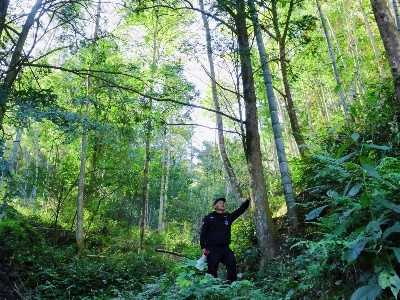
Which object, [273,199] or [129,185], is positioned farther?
[129,185]

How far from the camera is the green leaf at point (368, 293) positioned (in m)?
2.11

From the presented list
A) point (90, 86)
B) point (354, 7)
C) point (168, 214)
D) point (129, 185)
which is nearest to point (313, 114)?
point (354, 7)

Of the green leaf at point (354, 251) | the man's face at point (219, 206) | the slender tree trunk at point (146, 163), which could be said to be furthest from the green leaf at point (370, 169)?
the slender tree trunk at point (146, 163)

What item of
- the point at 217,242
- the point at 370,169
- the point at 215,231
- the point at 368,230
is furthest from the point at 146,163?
the point at 370,169

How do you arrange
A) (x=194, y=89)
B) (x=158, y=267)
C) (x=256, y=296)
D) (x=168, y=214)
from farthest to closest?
(x=168, y=214)
(x=158, y=267)
(x=194, y=89)
(x=256, y=296)

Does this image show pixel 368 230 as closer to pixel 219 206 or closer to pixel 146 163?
pixel 219 206

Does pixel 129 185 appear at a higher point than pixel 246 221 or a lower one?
higher

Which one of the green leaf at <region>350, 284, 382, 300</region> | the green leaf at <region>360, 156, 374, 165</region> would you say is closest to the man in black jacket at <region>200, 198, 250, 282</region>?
the green leaf at <region>350, 284, 382, 300</region>

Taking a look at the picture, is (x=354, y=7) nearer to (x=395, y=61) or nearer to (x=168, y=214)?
(x=395, y=61)

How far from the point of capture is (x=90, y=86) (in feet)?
40.8

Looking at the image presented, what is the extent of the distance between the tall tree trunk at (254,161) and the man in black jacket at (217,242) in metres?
1.14

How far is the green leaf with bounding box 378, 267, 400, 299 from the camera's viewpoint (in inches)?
81.2

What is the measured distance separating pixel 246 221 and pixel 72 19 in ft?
20.6

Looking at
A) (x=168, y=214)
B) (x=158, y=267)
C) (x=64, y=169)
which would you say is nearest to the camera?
(x=158, y=267)
